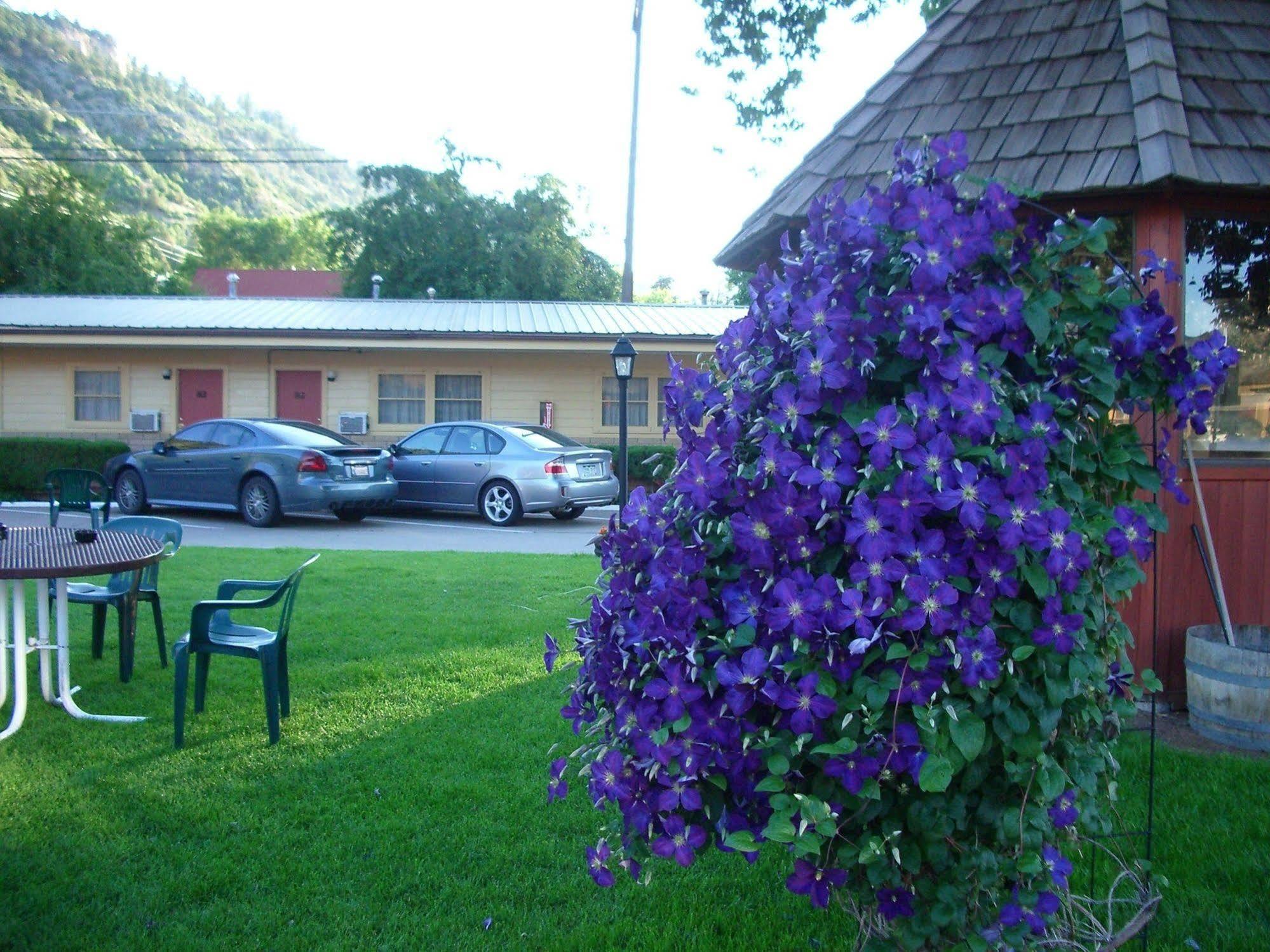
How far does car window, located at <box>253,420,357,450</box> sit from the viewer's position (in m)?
13.8

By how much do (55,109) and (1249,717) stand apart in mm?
108497

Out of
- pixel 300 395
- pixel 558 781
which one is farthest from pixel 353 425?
pixel 558 781

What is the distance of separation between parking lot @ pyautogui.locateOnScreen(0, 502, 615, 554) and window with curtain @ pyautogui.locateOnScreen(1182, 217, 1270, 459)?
7310 millimetres

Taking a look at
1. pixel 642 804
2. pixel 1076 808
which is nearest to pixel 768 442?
pixel 642 804

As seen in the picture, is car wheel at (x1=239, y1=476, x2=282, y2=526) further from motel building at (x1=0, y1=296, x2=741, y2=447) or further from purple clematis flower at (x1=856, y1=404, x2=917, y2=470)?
purple clematis flower at (x1=856, y1=404, x2=917, y2=470)

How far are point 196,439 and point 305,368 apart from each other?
532cm

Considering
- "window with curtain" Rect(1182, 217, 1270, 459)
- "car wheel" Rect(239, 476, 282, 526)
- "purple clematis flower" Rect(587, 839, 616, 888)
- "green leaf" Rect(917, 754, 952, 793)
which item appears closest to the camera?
"green leaf" Rect(917, 754, 952, 793)

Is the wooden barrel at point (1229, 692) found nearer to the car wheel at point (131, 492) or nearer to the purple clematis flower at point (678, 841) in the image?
the purple clematis flower at point (678, 841)

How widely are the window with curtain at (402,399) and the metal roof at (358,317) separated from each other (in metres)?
1.06

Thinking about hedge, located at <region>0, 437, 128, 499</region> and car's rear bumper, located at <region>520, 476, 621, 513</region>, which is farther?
hedge, located at <region>0, 437, 128, 499</region>

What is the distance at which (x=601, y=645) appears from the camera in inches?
91.0

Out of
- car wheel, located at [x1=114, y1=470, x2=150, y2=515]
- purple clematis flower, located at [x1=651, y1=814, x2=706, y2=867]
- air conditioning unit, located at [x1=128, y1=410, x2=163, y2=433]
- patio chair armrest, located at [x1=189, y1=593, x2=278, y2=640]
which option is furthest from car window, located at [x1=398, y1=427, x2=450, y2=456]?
purple clematis flower, located at [x1=651, y1=814, x2=706, y2=867]

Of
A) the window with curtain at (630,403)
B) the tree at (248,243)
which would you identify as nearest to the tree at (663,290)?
the tree at (248,243)

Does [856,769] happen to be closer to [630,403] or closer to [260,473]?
[260,473]
